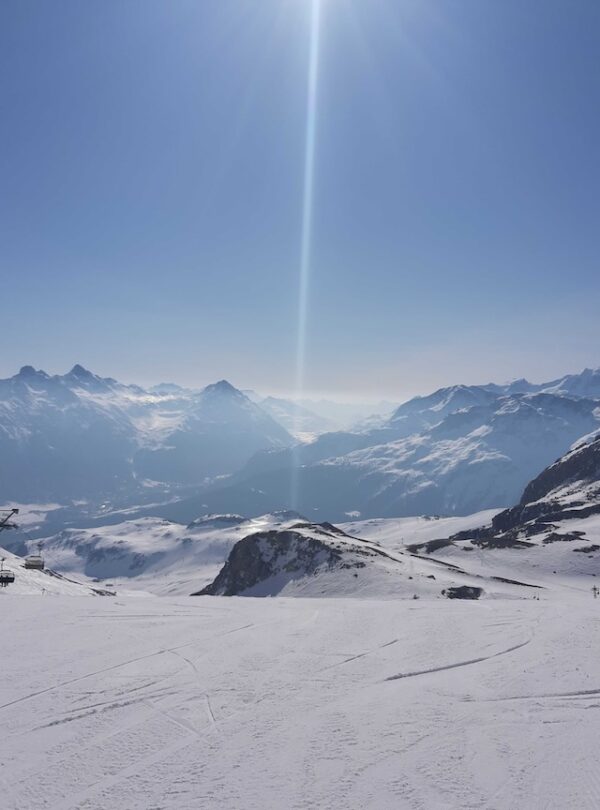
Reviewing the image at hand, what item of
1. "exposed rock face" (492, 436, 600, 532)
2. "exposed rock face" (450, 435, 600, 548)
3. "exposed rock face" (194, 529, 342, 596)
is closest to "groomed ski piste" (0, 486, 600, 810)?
"exposed rock face" (194, 529, 342, 596)

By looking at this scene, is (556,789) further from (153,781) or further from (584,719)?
(153,781)

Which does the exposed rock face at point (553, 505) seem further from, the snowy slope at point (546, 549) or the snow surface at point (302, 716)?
the snow surface at point (302, 716)

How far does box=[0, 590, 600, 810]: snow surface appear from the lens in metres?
8.93

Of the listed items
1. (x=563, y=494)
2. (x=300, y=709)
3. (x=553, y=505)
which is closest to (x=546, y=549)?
(x=553, y=505)

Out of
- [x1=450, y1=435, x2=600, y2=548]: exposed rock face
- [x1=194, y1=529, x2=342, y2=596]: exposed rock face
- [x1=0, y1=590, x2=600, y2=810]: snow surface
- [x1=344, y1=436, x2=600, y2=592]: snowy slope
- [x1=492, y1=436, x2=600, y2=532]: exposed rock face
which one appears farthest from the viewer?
[x1=492, y1=436, x2=600, y2=532]: exposed rock face

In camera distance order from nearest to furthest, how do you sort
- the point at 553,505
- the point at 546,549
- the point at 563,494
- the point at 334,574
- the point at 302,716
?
the point at 302,716 → the point at 334,574 → the point at 546,549 → the point at 553,505 → the point at 563,494

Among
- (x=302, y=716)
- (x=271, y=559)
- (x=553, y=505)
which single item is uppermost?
(x=553, y=505)

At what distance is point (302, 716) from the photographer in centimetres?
1204

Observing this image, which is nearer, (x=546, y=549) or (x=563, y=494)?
(x=546, y=549)

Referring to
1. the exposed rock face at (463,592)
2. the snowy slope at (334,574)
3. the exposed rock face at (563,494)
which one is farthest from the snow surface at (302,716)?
the exposed rock face at (563,494)

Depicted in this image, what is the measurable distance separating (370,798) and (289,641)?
1042 centimetres

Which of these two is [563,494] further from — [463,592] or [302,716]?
[302,716]

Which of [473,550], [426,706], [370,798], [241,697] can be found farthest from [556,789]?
[473,550]

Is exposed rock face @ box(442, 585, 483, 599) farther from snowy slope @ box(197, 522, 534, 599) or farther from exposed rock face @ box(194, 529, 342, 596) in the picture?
exposed rock face @ box(194, 529, 342, 596)
